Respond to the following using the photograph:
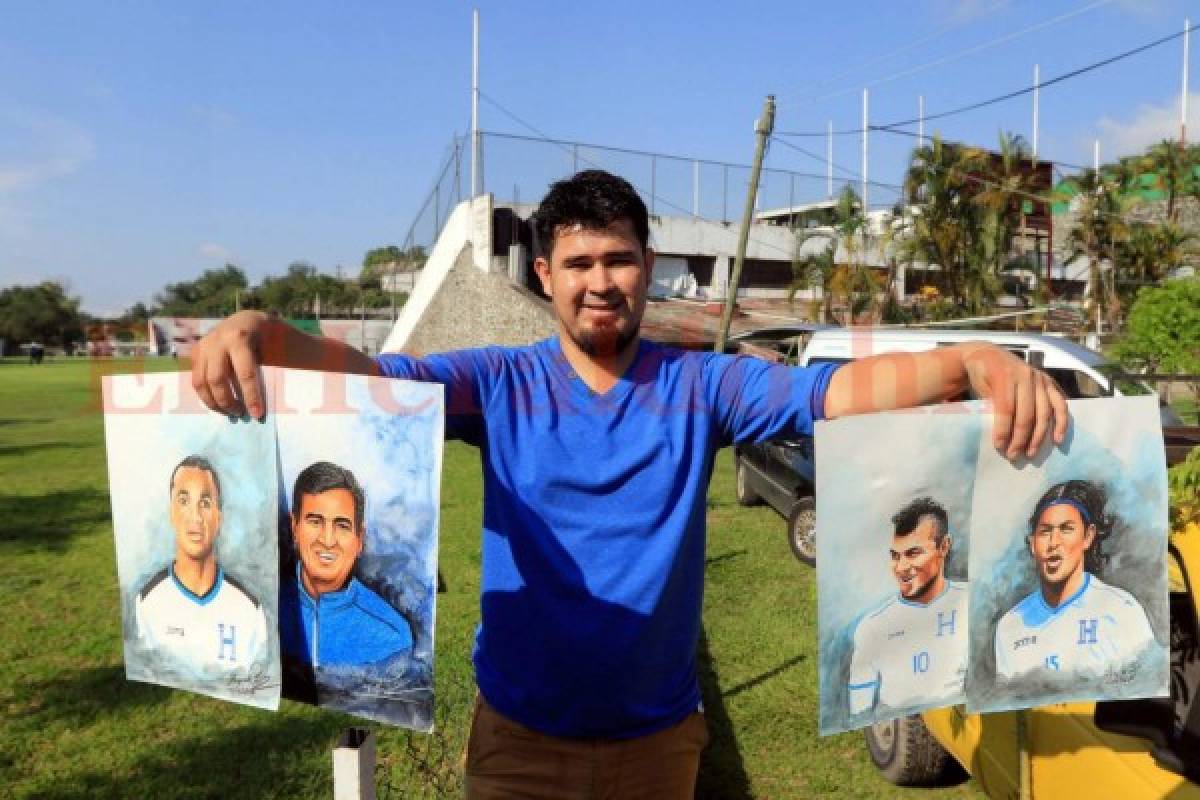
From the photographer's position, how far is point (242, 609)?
1588 mm

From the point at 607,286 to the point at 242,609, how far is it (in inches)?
35.8

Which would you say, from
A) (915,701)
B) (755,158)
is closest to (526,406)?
(915,701)

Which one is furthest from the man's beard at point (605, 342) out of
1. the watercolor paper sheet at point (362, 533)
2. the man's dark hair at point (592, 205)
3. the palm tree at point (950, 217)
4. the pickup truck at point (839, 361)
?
the palm tree at point (950, 217)

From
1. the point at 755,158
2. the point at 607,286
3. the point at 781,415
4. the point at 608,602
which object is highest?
the point at 755,158

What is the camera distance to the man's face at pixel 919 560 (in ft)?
5.49

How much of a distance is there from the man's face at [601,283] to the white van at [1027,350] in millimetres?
6344

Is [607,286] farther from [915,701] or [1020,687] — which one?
[1020,687]

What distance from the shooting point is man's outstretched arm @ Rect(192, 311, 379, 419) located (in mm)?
1435

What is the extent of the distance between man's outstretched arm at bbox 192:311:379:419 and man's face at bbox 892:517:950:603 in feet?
3.74

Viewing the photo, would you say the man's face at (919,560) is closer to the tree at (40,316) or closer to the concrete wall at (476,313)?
the concrete wall at (476,313)

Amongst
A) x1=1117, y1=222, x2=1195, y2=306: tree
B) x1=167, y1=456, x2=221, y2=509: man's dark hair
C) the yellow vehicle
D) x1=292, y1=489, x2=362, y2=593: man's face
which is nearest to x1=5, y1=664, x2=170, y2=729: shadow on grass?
x1=167, y1=456, x2=221, y2=509: man's dark hair

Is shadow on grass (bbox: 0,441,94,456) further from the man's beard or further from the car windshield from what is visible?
the man's beard

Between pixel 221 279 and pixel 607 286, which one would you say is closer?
pixel 607 286
